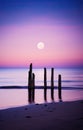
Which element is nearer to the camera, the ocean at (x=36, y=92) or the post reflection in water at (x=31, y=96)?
the ocean at (x=36, y=92)

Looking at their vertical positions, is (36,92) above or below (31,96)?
below

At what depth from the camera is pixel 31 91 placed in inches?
697

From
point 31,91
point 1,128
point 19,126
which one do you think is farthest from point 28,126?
point 31,91

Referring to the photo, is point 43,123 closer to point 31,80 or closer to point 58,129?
point 58,129

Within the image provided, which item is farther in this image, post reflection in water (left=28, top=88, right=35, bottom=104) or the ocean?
post reflection in water (left=28, top=88, right=35, bottom=104)

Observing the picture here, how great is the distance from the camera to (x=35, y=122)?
209 inches

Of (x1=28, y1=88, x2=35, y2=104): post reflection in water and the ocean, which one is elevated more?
(x1=28, y1=88, x2=35, y2=104): post reflection in water

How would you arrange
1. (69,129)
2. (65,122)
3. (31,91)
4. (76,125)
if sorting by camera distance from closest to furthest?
(69,129) < (76,125) < (65,122) < (31,91)

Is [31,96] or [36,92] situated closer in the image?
[31,96]

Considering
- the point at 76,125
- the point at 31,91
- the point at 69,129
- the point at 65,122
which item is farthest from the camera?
the point at 31,91

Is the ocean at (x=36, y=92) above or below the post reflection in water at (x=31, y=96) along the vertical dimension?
below

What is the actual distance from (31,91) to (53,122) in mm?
12524

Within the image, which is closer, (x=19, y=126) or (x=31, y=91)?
(x=19, y=126)

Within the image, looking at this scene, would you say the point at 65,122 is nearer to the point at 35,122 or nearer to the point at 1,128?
the point at 35,122
